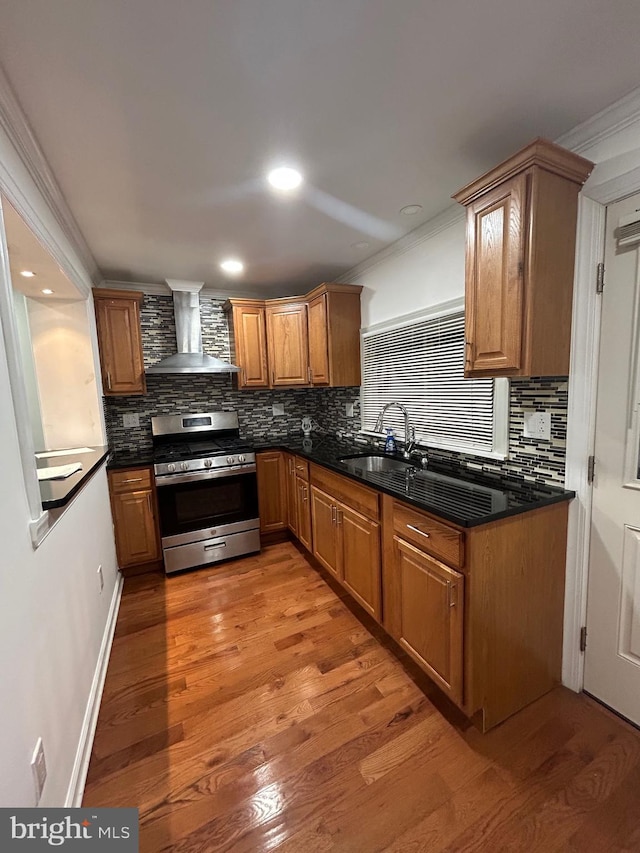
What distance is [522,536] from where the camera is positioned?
4.84ft

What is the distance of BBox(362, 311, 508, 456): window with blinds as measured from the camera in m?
1.99

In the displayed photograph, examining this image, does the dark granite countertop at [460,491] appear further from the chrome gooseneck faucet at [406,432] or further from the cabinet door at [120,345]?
the cabinet door at [120,345]

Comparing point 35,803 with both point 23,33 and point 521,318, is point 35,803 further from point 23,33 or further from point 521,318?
point 521,318

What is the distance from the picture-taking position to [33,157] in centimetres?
141

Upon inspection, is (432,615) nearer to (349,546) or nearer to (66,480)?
(349,546)

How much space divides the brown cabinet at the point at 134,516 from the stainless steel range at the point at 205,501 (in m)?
0.13

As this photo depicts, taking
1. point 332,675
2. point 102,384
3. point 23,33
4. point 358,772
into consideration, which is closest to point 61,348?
point 102,384

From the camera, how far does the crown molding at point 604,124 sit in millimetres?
1285

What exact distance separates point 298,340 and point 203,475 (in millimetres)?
1519

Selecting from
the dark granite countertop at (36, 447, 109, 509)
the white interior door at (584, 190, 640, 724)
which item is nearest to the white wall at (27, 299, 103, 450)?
the dark granite countertop at (36, 447, 109, 509)

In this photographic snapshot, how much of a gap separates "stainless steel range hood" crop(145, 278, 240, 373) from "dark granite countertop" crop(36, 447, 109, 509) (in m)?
1.05

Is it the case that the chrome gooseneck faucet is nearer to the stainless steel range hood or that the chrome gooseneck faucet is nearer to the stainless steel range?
the stainless steel range

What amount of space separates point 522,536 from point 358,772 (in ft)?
3.67

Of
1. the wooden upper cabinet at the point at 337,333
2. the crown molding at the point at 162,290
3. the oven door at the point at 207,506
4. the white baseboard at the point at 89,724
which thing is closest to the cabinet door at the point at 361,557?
the oven door at the point at 207,506
